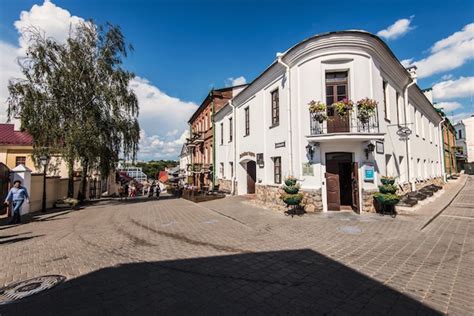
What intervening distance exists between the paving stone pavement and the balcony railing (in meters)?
3.64

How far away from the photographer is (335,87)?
413 inches

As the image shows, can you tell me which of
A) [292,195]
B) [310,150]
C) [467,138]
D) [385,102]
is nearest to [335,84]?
[310,150]

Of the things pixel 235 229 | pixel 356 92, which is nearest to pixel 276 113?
pixel 356 92

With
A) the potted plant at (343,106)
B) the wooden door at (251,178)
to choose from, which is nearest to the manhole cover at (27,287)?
the potted plant at (343,106)

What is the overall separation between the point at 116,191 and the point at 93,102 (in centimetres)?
2505

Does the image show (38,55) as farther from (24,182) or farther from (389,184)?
(389,184)

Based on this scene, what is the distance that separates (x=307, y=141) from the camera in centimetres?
1045

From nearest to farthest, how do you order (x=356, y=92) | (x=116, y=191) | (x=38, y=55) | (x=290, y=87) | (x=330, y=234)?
1. (x=330, y=234)
2. (x=356, y=92)
3. (x=290, y=87)
4. (x=38, y=55)
5. (x=116, y=191)

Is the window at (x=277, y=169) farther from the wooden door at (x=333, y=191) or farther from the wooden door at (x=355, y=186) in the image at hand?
the wooden door at (x=355, y=186)

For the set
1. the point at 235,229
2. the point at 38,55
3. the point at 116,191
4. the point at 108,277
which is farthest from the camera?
the point at 116,191

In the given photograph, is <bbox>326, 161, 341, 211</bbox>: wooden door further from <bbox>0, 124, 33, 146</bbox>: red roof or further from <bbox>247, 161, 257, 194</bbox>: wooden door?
<bbox>0, 124, 33, 146</bbox>: red roof

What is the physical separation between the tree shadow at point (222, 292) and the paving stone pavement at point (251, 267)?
2cm

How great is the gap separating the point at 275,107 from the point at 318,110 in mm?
3687

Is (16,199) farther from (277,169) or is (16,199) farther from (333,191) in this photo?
(333,191)
